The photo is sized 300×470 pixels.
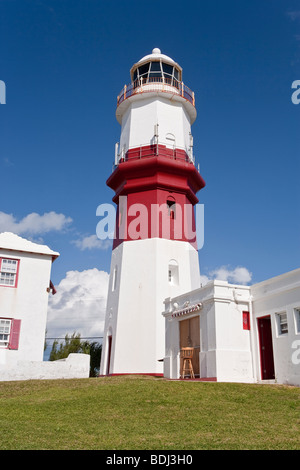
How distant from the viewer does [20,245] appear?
25.6m

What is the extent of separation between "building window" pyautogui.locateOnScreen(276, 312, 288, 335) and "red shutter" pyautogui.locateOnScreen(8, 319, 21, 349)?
43.2 feet

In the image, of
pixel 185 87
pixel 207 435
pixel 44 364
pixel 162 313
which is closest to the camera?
pixel 207 435

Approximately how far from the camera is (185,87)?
34.9 metres

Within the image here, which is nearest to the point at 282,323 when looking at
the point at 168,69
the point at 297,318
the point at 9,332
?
the point at 297,318

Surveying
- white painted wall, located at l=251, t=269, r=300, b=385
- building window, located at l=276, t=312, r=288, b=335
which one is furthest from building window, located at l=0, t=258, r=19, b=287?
building window, located at l=276, t=312, r=288, b=335

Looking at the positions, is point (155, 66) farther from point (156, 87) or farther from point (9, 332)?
point (9, 332)

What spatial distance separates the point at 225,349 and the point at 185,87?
71.0ft

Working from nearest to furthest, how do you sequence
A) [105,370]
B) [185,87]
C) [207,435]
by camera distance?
1. [207,435]
2. [105,370]
3. [185,87]

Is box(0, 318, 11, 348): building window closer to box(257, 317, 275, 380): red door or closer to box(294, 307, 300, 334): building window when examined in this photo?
box(257, 317, 275, 380): red door

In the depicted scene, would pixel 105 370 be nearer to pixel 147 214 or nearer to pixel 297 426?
pixel 147 214

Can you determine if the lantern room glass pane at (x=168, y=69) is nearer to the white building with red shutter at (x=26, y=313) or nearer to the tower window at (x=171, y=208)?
the tower window at (x=171, y=208)

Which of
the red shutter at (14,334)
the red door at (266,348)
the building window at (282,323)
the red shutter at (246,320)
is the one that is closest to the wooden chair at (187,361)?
the red shutter at (246,320)

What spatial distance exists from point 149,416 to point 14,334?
13.4 meters
